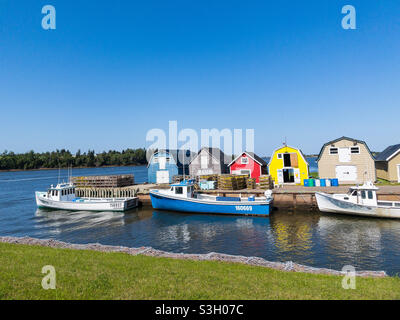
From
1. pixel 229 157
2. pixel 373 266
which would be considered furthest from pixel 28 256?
pixel 229 157

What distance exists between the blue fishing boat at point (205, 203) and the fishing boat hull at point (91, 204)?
405cm

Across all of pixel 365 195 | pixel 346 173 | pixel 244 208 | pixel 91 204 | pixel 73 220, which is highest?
pixel 346 173

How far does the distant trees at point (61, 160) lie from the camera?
520 ft

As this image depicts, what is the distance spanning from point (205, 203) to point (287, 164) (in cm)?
1556

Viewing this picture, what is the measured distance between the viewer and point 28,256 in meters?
10.7

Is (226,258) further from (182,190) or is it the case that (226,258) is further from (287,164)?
(287,164)

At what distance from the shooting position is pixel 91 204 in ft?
112

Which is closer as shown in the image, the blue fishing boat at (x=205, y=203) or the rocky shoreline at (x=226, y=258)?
the rocky shoreline at (x=226, y=258)

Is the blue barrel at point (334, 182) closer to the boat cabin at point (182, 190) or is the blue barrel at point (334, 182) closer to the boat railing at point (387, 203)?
the boat railing at point (387, 203)

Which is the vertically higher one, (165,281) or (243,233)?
(165,281)

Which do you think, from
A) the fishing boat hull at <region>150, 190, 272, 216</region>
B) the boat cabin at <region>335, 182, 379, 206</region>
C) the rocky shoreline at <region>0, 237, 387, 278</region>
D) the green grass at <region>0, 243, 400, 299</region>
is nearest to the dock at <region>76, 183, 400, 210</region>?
the boat cabin at <region>335, 182, 379, 206</region>

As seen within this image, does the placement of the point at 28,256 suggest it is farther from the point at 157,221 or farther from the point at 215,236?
the point at 157,221

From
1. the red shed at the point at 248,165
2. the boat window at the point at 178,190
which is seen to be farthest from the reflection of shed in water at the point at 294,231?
the red shed at the point at 248,165

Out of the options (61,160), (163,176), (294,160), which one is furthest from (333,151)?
(61,160)
